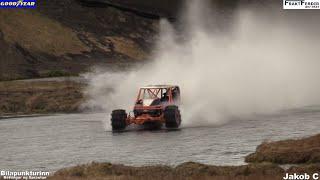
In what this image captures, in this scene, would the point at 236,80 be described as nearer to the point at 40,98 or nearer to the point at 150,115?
the point at 150,115

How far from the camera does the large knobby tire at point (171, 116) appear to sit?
128 ft

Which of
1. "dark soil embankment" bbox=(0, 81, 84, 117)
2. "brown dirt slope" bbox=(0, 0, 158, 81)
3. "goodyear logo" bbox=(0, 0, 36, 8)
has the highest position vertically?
"goodyear logo" bbox=(0, 0, 36, 8)

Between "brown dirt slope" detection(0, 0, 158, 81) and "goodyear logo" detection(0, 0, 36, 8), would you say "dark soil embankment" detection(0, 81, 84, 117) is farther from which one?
"goodyear logo" detection(0, 0, 36, 8)

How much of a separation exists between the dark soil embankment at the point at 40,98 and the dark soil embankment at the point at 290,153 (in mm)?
38689

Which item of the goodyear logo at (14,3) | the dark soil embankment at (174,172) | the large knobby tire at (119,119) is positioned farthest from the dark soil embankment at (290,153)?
the goodyear logo at (14,3)

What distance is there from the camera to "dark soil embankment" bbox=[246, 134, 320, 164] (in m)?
26.1

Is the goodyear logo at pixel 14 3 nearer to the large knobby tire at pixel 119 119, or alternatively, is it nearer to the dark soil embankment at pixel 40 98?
the dark soil embankment at pixel 40 98

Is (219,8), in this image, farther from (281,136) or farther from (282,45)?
(281,136)

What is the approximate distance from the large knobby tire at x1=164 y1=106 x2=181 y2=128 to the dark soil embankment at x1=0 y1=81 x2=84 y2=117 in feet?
86.8

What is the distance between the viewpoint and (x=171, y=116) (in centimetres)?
3931

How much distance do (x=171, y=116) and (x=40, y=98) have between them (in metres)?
32.3

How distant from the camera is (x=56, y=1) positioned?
122m

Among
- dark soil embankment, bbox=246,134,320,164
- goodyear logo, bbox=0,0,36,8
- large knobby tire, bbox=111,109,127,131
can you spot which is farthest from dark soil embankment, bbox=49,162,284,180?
goodyear logo, bbox=0,0,36,8

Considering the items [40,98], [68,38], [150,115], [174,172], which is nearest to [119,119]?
[150,115]
